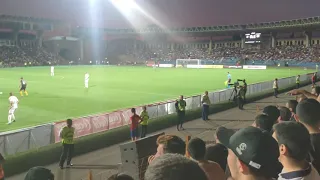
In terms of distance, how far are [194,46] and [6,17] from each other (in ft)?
235

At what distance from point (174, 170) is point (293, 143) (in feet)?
6.30

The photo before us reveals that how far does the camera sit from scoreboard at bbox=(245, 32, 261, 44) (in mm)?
108375

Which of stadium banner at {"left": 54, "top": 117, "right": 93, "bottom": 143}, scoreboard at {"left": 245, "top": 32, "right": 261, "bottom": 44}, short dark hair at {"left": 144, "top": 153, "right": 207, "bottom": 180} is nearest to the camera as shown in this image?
short dark hair at {"left": 144, "top": 153, "right": 207, "bottom": 180}

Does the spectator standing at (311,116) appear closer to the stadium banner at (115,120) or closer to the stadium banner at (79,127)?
the stadium banner at (79,127)

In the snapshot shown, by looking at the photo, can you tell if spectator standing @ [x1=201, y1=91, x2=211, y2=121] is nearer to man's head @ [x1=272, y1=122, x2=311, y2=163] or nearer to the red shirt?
the red shirt

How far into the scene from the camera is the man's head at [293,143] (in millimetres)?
3488

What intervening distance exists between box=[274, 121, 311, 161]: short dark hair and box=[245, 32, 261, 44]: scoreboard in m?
109

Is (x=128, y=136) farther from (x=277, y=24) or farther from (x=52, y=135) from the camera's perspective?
(x=277, y=24)

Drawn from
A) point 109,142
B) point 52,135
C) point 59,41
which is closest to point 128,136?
point 109,142

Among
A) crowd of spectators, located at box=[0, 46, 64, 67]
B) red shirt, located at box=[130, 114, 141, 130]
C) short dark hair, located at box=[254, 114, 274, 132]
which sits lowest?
red shirt, located at box=[130, 114, 141, 130]

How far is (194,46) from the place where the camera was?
473 feet

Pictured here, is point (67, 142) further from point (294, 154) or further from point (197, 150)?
point (294, 154)

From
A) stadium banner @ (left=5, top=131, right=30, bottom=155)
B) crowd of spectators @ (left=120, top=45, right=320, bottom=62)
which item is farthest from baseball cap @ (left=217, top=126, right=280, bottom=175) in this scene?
crowd of spectators @ (left=120, top=45, right=320, bottom=62)

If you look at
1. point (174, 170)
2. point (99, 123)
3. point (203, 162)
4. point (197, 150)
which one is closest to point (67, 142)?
point (99, 123)
